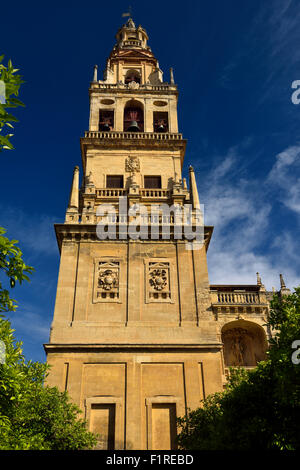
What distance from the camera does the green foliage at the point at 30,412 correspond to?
39.5ft

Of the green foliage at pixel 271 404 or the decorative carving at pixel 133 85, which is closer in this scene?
the green foliage at pixel 271 404

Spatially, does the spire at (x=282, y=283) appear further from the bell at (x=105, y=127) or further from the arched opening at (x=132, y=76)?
the arched opening at (x=132, y=76)

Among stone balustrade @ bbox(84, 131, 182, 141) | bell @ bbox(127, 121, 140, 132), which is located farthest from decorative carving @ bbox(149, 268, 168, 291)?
bell @ bbox(127, 121, 140, 132)

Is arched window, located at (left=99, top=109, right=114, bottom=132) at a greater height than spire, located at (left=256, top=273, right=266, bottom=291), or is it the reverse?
arched window, located at (left=99, top=109, right=114, bottom=132)

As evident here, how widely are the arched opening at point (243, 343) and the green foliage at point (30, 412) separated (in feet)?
35.7

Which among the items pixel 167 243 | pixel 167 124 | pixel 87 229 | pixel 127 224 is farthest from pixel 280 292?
pixel 167 124

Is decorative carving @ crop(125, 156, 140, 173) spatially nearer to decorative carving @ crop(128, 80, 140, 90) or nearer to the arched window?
the arched window

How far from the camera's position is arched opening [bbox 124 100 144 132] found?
32688mm

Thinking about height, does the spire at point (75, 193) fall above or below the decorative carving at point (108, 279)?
above

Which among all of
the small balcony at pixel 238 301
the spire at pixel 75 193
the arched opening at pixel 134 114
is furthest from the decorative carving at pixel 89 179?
the small balcony at pixel 238 301

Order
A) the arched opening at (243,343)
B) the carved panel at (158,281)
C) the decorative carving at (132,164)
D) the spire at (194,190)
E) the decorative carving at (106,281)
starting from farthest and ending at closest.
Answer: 1. the decorative carving at (132,164)
2. the spire at (194,190)
3. the arched opening at (243,343)
4. the carved panel at (158,281)
5. the decorative carving at (106,281)

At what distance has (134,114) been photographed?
33438mm

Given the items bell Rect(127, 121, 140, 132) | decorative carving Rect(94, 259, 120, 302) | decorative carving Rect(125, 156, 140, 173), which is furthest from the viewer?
bell Rect(127, 121, 140, 132)

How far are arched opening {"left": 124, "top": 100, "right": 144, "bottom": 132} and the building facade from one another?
0.42 metres
